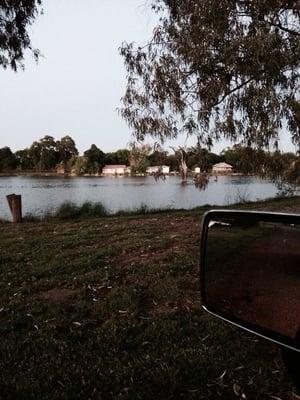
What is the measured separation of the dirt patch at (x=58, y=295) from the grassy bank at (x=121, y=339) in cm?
1

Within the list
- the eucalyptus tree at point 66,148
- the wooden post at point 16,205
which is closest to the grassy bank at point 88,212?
the wooden post at point 16,205

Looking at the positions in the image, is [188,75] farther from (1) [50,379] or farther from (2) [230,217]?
(2) [230,217]

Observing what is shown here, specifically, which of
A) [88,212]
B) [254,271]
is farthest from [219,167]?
[254,271]

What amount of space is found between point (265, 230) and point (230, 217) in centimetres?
14

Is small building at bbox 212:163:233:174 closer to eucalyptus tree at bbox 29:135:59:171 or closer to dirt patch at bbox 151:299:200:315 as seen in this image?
dirt patch at bbox 151:299:200:315

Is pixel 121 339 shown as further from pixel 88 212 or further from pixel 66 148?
pixel 66 148

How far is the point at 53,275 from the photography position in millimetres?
6180

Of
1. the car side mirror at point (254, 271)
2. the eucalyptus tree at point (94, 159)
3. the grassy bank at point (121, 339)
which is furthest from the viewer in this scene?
the eucalyptus tree at point (94, 159)

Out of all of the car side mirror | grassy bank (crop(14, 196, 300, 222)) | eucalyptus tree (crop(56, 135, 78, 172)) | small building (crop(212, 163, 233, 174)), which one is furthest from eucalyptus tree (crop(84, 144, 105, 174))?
the car side mirror

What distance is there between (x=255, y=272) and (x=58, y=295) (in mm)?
3996

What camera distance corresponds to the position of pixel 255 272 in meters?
1.59

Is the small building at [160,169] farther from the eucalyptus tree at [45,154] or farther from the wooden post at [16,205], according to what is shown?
the eucalyptus tree at [45,154]

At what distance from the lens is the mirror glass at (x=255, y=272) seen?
1404mm

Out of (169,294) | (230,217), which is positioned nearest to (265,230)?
(230,217)
